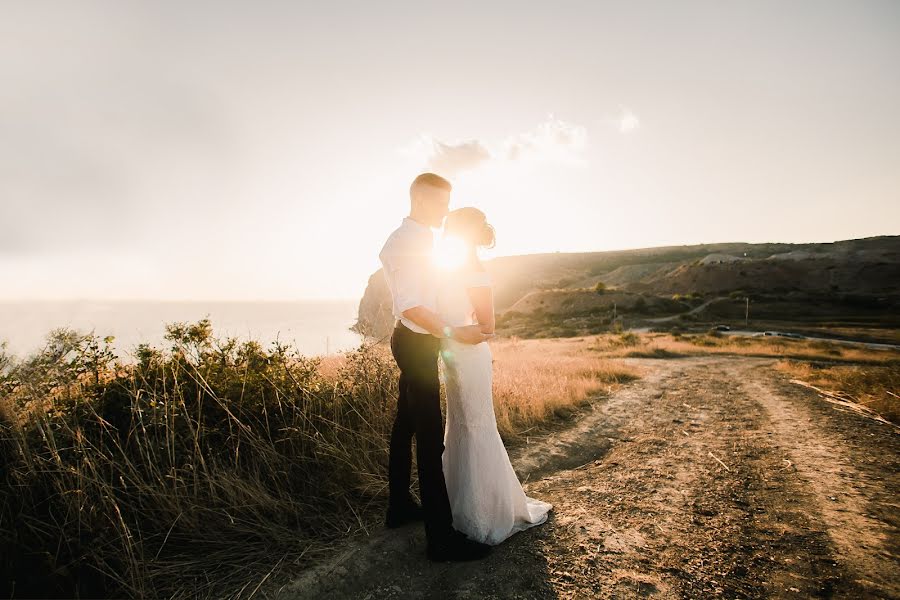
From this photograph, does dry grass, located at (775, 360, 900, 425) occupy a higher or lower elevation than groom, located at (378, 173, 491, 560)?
lower

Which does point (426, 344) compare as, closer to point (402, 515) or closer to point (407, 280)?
point (407, 280)

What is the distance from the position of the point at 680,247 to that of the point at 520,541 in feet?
556

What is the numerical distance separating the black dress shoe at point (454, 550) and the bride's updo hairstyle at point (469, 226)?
2.20 m

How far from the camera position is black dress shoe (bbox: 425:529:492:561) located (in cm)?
277

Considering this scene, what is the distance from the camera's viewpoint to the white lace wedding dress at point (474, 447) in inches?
117

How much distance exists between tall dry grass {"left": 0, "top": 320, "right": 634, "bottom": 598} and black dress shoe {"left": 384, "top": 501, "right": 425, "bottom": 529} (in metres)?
0.20

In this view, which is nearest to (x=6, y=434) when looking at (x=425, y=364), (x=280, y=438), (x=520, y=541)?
(x=280, y=438)

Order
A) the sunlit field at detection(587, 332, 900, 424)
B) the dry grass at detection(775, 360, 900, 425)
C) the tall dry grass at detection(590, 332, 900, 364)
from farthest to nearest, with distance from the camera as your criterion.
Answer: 1. the tall dry grass at detection(590, 332, 900, 364)
2. the sunlit field at detection(587, 332, 900, 424)
3. the dry grass at detection(775, 360, 900, 425)

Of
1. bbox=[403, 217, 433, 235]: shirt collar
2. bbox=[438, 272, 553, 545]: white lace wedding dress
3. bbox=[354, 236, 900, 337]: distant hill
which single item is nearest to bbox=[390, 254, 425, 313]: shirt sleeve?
bbox=[403, 217, 433, 235]: shirt collar

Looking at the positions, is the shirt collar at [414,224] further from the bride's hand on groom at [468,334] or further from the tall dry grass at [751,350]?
the tall dry grass at [751,350]

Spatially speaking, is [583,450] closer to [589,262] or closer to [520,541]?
[520,541]

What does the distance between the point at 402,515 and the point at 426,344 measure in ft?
5.14

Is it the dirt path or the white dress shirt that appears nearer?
the dirt path

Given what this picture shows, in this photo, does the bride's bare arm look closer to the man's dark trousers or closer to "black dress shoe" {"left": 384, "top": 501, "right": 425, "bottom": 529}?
the man's dark trousers
